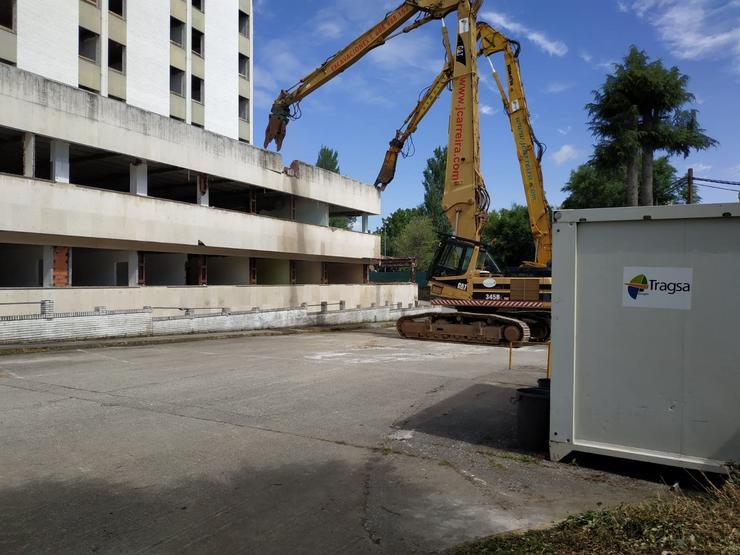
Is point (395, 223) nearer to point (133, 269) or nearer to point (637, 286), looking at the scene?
point (133, 269)

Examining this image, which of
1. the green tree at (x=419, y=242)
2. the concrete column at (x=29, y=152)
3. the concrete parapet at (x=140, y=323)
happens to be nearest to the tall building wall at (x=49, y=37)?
the concrete column at (x=29, y=152)

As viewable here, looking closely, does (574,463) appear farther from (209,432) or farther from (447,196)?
(447,196)

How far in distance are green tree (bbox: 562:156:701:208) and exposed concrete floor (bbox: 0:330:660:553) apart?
A: 115 feet

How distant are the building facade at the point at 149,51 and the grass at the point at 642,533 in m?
29.4

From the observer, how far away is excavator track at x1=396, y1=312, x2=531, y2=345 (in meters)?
17.8

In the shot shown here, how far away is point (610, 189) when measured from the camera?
42.9 meters

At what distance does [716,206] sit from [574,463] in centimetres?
278

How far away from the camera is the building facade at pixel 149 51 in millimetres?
26689

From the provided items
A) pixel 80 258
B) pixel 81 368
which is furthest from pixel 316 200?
pixel 81 368

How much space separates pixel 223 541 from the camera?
4.12 m

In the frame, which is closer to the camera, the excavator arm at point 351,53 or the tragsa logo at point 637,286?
the tragsa logo at point 637,286

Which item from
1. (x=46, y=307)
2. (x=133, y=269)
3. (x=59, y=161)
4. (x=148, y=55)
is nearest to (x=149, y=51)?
(x=148, y=55)

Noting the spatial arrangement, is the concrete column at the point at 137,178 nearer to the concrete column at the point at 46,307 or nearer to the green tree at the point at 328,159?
the concrete column at the point at 46,307

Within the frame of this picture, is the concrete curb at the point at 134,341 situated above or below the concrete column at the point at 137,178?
below
